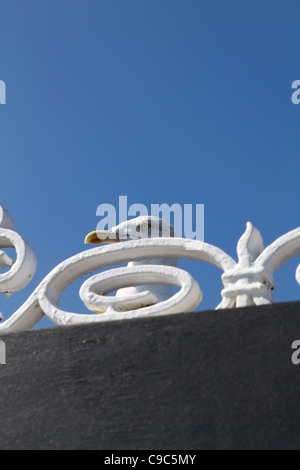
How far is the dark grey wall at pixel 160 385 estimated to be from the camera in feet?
9.16

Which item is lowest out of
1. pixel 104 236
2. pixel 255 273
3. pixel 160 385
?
pixel 160 385

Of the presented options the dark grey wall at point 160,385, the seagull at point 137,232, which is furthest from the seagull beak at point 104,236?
the dark grey wall at point 160,385

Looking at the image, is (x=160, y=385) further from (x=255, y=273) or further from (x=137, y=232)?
(x=137, y=232)

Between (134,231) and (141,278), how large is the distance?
1.79ft

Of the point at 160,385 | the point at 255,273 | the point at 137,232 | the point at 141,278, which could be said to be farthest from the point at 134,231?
the point at 160,385

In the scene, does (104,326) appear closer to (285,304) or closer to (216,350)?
(216,350)

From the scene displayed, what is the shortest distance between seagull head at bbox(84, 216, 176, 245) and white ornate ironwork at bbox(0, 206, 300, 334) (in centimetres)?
22

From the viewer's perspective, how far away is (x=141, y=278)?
11.1 ft

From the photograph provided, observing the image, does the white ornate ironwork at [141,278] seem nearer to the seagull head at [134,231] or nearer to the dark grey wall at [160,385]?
the dark grey wall at [160,385]

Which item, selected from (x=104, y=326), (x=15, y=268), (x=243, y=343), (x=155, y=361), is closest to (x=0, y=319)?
(x=15, y=268)

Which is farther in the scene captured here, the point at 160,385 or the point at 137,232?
the point at 137,232

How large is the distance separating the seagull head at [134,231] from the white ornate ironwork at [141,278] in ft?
0.74

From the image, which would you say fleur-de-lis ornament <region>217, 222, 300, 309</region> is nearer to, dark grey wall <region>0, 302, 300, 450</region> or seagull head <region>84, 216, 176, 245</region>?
dark grey wall <region>0, 302, 300, 450</region>

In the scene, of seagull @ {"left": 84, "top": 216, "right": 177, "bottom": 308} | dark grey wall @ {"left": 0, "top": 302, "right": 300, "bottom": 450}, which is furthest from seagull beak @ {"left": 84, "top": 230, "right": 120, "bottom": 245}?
dark grey wall @ {"left": 0, "top": 302, "right": 300, "bottom": 450}
